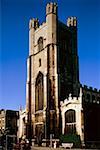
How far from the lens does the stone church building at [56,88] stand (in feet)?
172

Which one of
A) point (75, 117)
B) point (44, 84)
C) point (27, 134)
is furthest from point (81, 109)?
point (27, 134)

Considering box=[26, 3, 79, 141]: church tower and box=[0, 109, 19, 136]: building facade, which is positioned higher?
box=[26, 3, 79, 141]: church tower

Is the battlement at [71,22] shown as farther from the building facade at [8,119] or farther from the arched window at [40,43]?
the building facade at [8,119]

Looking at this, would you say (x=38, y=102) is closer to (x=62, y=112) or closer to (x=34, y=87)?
(x=34, y=87)

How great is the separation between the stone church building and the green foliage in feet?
3.33

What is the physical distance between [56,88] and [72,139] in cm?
1149

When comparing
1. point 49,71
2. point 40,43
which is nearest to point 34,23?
point 40,43

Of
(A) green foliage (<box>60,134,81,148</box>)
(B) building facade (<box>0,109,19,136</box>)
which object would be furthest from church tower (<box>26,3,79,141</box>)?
(B) building facade (<box>0,109,19,136</box>)

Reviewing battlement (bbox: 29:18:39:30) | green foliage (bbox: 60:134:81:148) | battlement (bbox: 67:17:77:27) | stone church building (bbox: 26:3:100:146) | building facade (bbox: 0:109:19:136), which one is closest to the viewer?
green foliage (bbox: 60:134:81:148)

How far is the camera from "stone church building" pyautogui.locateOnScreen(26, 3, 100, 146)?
52.3 metres

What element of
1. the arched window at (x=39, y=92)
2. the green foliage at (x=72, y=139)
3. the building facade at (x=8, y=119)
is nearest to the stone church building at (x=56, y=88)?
the arched window at (x=39, y=92)

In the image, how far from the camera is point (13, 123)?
266 feet

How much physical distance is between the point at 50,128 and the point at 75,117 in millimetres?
6166

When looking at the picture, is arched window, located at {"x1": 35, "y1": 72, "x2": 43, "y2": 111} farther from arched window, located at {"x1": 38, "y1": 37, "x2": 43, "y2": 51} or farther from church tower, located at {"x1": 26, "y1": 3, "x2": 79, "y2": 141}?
arched window, located at {"x1": 38, "y1": 37, "x2": 43, "y2": 51}
